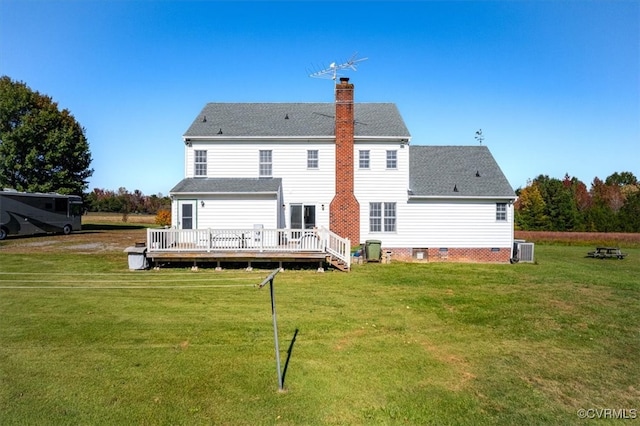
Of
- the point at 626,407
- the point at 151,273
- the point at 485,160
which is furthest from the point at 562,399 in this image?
the point at 485,160

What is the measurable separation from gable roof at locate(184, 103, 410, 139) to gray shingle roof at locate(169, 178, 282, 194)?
241cm

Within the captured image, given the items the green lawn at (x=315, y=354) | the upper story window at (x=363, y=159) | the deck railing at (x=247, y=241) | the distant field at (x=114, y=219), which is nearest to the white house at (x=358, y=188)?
the upper story window at (x=363, y=159)

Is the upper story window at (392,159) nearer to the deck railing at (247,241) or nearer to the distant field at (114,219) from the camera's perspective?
the deck railing at (247,241)

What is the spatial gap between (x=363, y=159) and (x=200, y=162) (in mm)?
8810

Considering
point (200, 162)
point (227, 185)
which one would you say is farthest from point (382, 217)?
point (200, 162)

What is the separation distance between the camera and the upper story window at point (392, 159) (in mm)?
20250

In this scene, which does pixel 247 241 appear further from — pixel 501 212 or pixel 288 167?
pixel 501 212

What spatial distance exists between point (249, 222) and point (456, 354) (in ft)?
43.4

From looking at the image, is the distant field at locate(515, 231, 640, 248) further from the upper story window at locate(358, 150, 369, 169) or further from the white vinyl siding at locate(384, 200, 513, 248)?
the upper story window at locate(358, 150, 369, 169)

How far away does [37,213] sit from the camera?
27672 mm

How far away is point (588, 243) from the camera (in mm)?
37000

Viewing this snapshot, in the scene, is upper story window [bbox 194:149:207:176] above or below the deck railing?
above

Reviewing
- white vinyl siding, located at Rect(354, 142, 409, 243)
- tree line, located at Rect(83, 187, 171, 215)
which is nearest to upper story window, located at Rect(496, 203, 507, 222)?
white vinyl siding, located at Rect(354, 142, 409, 243)

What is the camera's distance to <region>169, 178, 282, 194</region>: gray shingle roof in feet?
59.9
